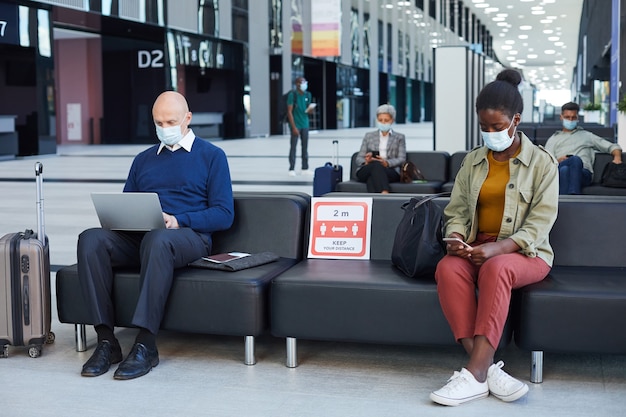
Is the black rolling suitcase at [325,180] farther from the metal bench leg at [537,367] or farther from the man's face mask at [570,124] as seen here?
the metal bench leg at [537,367]

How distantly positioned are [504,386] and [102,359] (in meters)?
1.92

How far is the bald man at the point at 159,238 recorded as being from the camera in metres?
4.33

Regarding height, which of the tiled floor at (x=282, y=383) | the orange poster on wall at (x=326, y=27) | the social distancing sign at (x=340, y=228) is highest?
the orange poster on wall at (x=326, y=27)

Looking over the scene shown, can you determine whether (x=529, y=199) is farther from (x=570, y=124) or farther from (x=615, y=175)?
(x=570, y=124)

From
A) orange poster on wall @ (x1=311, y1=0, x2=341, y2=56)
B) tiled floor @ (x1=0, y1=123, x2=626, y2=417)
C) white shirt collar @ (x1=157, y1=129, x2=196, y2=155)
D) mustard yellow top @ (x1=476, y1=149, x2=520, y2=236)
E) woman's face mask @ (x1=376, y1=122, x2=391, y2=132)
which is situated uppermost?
orange poster on wall @ (x1=311, y1=0, x2=341, y2=56)

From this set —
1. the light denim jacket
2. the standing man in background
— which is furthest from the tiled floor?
the standing man in background

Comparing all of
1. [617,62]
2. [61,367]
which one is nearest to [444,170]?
[61,367]

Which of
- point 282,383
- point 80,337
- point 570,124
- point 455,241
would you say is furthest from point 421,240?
point 570,124

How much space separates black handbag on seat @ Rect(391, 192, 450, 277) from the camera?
4.30m

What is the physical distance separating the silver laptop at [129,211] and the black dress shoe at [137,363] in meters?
0.68

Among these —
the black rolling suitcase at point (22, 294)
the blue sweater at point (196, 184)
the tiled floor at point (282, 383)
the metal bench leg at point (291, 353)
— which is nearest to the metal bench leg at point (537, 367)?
the tiled floor at point (282, 383)

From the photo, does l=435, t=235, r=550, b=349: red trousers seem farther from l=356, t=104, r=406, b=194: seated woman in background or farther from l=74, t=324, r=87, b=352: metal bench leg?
l=356, t=104, r=406, b=194: seated woman in background

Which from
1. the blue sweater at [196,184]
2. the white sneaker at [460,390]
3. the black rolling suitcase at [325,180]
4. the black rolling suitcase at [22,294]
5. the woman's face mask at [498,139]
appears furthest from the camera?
the black rolling suitcase at [325,180]

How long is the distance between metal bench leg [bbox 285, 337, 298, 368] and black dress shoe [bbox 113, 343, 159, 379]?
0.67m
